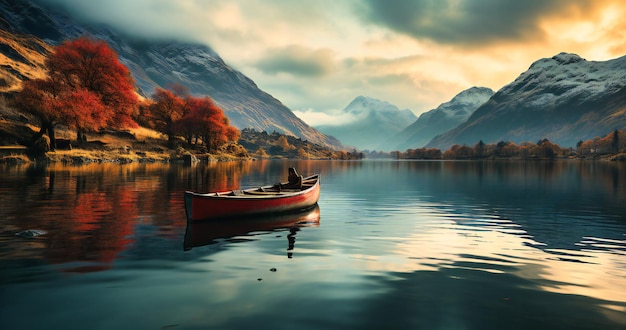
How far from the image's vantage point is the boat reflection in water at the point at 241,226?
1911cm

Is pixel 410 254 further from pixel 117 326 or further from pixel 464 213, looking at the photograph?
pixel 464 213

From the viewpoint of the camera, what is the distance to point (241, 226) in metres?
22.5

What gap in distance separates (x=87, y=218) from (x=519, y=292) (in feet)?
77.2

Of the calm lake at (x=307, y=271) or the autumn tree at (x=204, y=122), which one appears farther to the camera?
the autumn tree at (x=204, y=122)

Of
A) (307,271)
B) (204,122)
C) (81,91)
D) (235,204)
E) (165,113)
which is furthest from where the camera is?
(204,122)

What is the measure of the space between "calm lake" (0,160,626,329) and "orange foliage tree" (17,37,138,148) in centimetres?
6463

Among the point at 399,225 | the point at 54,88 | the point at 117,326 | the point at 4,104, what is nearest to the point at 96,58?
the point at 54,88

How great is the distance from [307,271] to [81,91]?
9316cm

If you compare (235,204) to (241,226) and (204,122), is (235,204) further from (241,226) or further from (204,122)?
(204,122)

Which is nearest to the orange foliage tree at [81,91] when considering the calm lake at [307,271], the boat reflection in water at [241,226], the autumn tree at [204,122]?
the autumn tree at [204,122]

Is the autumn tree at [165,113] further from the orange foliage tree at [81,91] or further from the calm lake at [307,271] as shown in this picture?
the calm lake at [307,271]

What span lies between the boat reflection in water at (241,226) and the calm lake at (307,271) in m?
0.13

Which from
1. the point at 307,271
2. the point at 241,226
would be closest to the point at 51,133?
the point at 241,226

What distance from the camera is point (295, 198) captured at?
1059 inches
